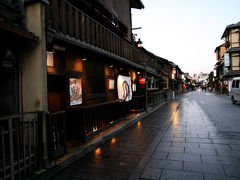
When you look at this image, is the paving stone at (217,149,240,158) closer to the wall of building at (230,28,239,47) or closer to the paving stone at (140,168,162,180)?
the paving stone at (140,168,162,180)

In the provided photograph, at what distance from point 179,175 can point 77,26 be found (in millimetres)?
6442

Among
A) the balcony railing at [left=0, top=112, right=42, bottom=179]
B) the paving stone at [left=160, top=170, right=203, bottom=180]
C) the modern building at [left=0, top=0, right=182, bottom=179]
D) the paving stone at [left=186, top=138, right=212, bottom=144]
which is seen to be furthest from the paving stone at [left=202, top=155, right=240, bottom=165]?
the balcony railing at [left=0, top=112, right=42, bottom=179]

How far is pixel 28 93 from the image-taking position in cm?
452

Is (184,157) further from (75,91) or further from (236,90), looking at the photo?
(236,90)

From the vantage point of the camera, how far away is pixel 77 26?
693 cm

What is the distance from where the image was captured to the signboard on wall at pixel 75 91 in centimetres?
710

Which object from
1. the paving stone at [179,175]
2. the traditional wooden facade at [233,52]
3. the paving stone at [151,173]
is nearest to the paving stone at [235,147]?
the paving stone at [179,175]

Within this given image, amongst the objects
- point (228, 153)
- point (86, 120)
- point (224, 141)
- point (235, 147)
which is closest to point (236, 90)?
point (224, 141)

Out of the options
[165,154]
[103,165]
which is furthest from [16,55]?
[165,154]

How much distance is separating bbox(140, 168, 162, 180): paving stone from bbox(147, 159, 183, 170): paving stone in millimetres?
192

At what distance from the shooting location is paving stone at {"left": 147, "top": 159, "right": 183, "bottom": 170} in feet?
14.0

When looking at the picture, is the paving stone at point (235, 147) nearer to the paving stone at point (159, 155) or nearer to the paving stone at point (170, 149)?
the paving stone at point (170, 149)

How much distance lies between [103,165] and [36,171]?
1.68 m

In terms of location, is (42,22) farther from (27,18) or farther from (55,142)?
(55,142)
